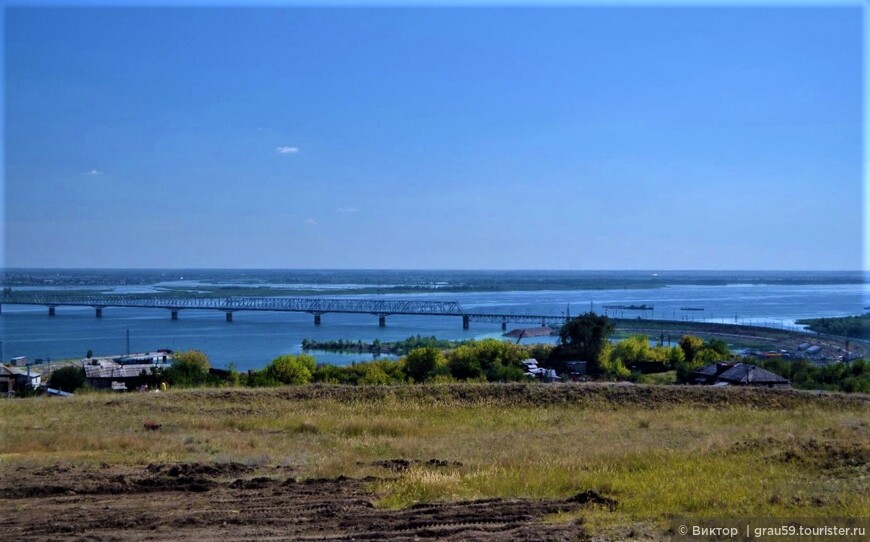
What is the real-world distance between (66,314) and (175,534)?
266 ft

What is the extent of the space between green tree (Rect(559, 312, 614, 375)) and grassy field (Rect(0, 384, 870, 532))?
56.0ft

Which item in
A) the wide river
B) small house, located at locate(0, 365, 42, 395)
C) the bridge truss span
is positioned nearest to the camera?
small house, located at locate(0, 365, 42, 395)

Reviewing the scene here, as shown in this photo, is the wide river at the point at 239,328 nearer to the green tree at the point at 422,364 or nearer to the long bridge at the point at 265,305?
the long bridge at the point at 265,305

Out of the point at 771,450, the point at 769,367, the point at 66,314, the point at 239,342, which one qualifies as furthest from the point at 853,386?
the point at 66,314

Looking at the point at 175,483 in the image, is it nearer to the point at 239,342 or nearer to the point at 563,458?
the point at 563,458

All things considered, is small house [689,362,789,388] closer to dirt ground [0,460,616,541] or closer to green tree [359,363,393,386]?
green tree [359,363,393,386]

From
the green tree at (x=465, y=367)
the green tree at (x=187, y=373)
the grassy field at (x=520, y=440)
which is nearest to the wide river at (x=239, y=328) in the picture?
the green tree at (x=187, y=373)

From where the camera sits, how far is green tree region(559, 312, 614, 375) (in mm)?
35594

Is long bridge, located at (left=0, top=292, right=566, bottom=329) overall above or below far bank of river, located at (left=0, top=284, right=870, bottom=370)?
above

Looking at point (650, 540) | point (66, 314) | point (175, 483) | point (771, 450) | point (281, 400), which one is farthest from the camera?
point (66, 314)

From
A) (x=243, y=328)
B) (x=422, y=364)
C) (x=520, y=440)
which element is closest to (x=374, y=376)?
(x=422, y=364)

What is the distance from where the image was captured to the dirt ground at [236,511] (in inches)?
237

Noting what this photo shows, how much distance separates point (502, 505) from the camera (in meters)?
6.89

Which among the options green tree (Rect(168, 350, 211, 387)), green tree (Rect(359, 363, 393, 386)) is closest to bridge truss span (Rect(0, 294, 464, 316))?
green tree (Rect(168, 350, 211, 387))
